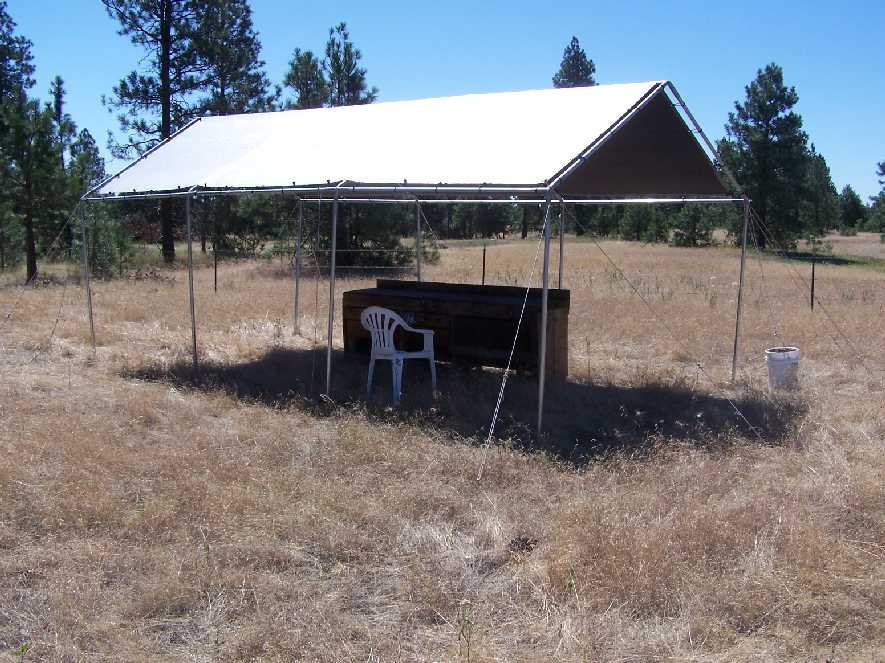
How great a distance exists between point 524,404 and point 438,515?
8.46ft

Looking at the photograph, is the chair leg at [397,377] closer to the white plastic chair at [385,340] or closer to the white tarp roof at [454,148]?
the white plastic chair at [385,340]

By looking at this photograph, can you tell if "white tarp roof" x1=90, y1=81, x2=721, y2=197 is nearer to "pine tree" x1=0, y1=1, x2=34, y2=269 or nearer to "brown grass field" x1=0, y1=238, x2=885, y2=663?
"brown grass field" x1=0, y1=238, x2=885, y2=663

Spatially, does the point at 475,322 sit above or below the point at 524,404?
above

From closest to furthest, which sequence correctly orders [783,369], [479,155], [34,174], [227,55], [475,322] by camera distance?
[479,155] → [783,369] → [475,322] → [34,174] → [227,55]

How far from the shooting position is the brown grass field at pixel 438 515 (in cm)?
355

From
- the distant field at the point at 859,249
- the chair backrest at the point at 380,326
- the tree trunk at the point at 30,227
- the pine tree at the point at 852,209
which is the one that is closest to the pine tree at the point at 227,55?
the tree trunk at the point at 30,227

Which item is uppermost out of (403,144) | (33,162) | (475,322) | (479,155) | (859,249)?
(33,162)

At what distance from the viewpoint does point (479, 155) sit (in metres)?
6.98

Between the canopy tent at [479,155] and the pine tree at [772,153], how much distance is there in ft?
79.3

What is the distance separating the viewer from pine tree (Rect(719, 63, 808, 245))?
3036 cm

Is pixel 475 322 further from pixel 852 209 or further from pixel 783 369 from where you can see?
pixel 852 209

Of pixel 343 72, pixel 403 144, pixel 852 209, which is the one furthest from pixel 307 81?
pixel 852 209

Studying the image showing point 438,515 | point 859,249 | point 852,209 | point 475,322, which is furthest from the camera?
point 852,209

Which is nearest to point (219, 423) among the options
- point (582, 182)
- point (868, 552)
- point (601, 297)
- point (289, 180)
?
point (289, 180)
